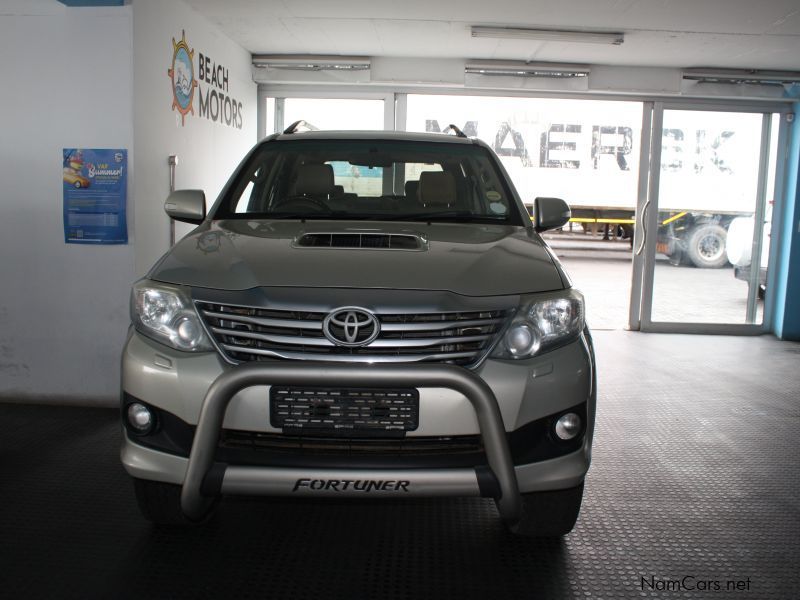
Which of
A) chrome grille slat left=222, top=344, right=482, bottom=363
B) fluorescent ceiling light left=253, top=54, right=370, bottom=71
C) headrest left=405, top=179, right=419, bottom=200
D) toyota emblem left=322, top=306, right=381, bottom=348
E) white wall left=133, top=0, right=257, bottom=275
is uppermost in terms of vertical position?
fluorescent ceiling light left=253, top=54, right=370, bottom=71

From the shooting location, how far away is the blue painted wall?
7.29 metres

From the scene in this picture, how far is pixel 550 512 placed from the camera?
234 centimetres

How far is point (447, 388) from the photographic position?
1888 mm

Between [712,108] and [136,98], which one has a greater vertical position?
[712,108]

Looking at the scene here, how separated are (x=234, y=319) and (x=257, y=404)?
0.83 feet

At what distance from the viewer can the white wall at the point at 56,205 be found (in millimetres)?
3971

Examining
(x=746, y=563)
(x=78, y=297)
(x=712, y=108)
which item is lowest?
(x=746, y=563)

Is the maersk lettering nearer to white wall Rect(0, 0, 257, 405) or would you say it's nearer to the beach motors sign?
white wall Rect(0, 0, 257, 405)

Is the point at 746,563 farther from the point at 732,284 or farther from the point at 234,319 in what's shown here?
the point at 732,284

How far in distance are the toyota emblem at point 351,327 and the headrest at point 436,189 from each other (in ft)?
3.79

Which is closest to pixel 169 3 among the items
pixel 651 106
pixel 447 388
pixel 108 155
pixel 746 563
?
pixel 108 155

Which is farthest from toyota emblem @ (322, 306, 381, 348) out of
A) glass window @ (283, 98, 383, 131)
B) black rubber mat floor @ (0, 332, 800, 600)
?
glass window @ (283, 98, 383, 131)

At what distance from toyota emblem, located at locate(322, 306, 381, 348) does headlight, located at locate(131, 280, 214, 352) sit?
0.34 metres

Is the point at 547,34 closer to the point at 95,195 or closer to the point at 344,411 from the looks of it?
the point at 95,195
